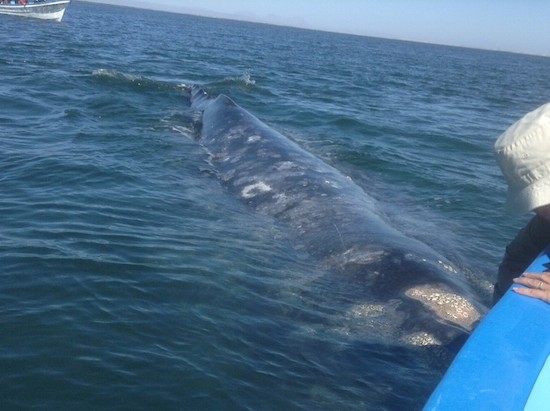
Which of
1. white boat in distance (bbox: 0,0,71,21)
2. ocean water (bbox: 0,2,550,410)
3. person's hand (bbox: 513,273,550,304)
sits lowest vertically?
ocean water (bbox: 0,2,550,410)

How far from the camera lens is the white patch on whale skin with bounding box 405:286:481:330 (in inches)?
276

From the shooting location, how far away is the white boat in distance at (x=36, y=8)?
5528 cm

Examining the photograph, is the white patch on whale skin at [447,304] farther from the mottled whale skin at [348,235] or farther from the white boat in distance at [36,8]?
the white boat in distance at [36,8]

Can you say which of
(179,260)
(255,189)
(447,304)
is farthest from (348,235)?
(255,189)

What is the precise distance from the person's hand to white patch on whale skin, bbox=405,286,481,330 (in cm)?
308

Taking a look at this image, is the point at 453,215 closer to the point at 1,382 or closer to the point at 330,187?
the point at 330,187

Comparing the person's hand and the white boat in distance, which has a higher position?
the white boat in distance

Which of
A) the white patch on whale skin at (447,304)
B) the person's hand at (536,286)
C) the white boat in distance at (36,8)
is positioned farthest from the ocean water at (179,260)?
the white boat in distance at (36,8)

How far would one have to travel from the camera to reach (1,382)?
5.52 meters

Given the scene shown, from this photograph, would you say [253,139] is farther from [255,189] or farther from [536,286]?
[536,286]

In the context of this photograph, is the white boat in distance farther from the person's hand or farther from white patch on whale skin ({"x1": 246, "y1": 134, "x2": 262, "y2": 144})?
the person's hand

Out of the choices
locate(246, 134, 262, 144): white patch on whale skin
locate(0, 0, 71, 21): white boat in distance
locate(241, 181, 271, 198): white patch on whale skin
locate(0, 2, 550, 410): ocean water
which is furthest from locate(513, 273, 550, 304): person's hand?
locate(0, 0, 71, 21): white boat in distance

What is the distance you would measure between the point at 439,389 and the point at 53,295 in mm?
5093

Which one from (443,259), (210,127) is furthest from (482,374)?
(210,127)
